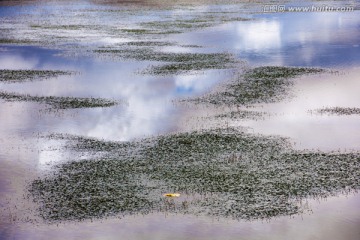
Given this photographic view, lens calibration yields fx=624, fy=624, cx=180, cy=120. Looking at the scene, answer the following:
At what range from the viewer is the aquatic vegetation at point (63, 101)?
29.0 m

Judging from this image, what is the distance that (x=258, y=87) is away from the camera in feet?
104

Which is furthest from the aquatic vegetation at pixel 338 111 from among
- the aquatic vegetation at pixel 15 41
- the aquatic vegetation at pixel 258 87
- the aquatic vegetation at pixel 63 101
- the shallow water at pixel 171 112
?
the aquatic vegetation at pixel 15 41

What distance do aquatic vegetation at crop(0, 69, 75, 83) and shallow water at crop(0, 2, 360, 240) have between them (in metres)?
1.27

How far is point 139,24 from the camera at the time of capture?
6675 cm

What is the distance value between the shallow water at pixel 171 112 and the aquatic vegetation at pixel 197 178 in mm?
647

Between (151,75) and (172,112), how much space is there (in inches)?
361

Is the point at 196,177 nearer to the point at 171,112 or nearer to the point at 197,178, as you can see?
the point at 197,178

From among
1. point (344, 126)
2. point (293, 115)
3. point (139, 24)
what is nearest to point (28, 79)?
point (293, 115)

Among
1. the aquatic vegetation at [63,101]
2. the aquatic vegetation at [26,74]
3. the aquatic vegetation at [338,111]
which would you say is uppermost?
the aquatic vegetation at [26,74]

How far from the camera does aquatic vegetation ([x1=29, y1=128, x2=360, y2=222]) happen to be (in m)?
17.0

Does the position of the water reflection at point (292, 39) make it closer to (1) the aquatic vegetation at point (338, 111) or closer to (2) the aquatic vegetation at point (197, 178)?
(1) the aquatic vegetation at point (338, 111)

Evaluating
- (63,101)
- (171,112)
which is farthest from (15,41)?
(171,112)

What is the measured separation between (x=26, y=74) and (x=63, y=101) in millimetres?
9021

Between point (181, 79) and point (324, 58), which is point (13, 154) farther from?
point (324, 58)
